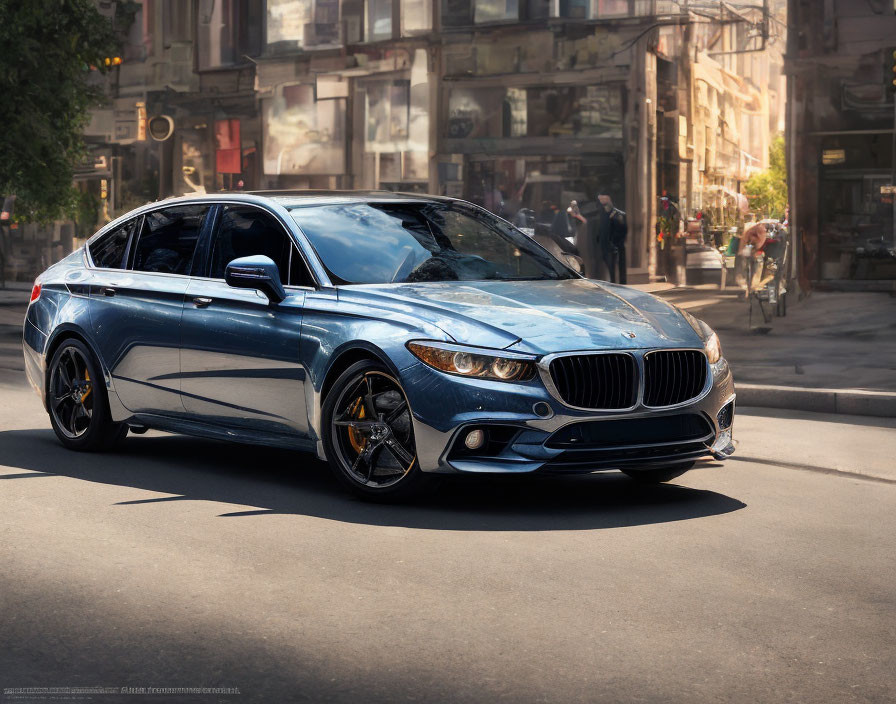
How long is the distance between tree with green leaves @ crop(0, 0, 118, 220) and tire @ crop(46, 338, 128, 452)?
14899 mm

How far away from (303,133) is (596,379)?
21894 mm

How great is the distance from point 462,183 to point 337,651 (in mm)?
21167

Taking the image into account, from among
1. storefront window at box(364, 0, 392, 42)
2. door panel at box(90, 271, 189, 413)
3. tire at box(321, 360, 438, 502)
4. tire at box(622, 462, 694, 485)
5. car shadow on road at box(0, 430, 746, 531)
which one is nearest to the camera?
car shadow on road at box(0, 430, 746, 531)

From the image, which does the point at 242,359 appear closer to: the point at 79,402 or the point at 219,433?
the point at 219,433

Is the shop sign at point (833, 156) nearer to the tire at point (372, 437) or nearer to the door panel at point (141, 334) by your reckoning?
the door panel at point (141, 334)

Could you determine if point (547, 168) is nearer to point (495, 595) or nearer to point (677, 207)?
point (677, 207)

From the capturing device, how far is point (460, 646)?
491 centimetres

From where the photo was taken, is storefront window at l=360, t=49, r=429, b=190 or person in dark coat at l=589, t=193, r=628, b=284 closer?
person in dark coat at l=589, t=193, r=628, b=284

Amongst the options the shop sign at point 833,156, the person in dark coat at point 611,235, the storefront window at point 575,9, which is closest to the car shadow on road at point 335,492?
the person in dark coat at point 611,235

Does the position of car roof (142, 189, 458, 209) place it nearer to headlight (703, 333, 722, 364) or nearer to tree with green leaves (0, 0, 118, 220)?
headlight (703, 333, 722, 364)

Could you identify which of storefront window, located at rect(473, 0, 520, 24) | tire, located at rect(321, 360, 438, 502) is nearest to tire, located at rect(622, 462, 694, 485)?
tire, located at rect(321, 360, 438, 502)

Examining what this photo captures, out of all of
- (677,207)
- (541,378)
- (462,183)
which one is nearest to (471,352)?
(541,378)

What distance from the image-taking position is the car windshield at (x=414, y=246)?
8016mm

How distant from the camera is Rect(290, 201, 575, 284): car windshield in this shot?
8016 millimetres
